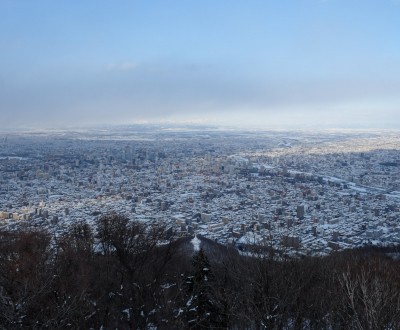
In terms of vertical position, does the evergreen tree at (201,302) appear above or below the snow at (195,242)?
above

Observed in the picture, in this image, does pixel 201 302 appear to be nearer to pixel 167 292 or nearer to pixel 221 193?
pixel 167 292

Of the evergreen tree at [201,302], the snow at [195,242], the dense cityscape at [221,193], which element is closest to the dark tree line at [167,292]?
the evergreen tree at [201,302]

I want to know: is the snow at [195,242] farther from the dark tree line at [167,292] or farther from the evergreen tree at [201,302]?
the evergreen tree at [201,302]

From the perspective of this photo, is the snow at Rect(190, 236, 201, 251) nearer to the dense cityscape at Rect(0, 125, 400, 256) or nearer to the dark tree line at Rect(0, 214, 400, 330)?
the dense cityscape at Rect(0, 125, 400, 256)

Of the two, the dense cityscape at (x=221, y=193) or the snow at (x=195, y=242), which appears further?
the dense cityscape at (x=221, y=193)

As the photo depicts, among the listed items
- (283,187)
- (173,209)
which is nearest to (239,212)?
(173,209)

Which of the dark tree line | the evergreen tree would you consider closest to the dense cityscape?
the evergreen tree
